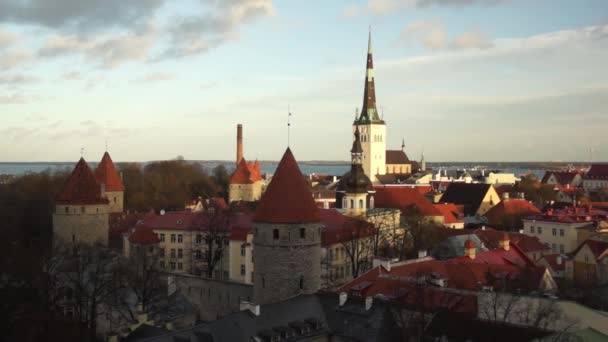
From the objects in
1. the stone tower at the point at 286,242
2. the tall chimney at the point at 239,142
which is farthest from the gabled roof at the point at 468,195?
the stone tower at the point at 286,242

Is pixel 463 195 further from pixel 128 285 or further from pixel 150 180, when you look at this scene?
pixel 128 285

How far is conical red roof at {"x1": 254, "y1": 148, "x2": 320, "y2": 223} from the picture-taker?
27.0m

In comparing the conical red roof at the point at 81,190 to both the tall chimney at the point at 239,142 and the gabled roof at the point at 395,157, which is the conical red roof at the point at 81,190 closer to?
the tall chimney at the point at 239,142

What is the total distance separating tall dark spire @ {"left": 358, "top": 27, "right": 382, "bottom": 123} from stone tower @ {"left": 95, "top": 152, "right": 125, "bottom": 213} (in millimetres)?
49564

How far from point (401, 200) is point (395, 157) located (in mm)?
55280

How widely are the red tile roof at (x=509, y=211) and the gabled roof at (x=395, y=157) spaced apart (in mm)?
51703

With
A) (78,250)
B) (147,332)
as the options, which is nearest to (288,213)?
(147,332)

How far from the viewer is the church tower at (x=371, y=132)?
105438mm

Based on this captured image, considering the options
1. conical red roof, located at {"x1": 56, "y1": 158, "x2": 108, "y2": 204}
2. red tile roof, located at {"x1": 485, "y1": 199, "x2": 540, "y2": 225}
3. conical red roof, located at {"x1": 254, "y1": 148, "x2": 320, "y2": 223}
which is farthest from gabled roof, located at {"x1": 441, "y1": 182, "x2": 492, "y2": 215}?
conical red roof, located at {"x1": 254, "y1": 148, "x2": 320, "y2": 223}

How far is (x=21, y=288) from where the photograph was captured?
3506 centimetres

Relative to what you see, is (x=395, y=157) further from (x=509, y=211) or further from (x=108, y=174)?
(x=108, y=174)

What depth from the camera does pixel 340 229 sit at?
43.7 metres

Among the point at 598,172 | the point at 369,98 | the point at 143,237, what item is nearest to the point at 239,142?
→ the point at 369,98

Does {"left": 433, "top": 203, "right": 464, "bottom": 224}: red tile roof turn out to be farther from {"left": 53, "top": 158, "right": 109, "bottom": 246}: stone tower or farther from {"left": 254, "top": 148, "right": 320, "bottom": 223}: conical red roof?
{"left": 254, "top": 148, "right": 320, "bottom": 223}: conical red roof
